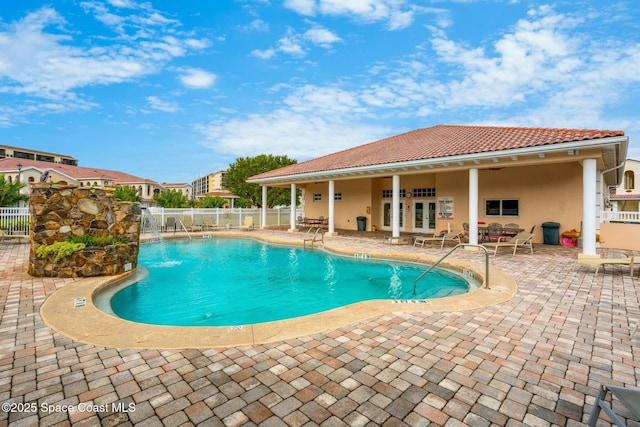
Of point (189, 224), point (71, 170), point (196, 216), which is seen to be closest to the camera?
point (189, 224)

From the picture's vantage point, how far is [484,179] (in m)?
14.9

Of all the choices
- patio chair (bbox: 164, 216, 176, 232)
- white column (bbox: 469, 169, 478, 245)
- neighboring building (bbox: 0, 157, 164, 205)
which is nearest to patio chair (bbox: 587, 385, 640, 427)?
white column (bbox: 469, 169, 478, 245)

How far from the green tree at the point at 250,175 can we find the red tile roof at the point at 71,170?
70.0ft

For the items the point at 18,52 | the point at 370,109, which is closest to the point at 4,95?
the point at 18,52

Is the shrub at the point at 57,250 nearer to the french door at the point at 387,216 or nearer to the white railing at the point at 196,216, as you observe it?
the white railing at the point at 196,216

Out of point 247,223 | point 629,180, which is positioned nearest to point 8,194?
point 247,223

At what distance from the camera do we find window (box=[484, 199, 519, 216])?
14177 millimetres

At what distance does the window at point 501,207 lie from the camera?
14.2 metres

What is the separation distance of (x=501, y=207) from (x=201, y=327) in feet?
48.1

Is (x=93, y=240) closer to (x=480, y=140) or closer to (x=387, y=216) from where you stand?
(x=480, y=140)

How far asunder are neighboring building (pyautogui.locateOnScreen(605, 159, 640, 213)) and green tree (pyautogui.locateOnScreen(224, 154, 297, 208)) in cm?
3382

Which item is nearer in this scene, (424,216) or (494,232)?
(494,232)

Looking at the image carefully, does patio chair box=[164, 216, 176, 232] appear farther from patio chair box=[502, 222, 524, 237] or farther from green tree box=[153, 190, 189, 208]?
green tree box=[153, 190, 189, 208]

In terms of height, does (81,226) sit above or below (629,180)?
below
